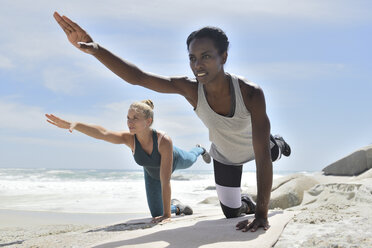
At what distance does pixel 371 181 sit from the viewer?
5.21 meters

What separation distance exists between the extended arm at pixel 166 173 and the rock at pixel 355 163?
22.7ft

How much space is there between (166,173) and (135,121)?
29.0 inches

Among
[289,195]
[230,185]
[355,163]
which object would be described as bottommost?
[289,195]

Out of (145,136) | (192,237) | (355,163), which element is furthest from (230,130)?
(355,163)

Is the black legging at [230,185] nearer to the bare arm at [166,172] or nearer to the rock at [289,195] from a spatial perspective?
the bare arm at [166,172]

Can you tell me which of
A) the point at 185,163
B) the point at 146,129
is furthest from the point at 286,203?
the point at 146,129

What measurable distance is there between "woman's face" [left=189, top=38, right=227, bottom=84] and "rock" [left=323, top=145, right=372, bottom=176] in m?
8.19

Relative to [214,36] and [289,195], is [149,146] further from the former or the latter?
[289,195]

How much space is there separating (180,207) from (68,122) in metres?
2.00

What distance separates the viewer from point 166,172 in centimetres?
461

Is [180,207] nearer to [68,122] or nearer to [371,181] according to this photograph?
[68,122]

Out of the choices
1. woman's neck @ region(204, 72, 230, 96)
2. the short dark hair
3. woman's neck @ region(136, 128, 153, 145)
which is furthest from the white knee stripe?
the short dark hair

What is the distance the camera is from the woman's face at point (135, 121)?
4500 millimetres

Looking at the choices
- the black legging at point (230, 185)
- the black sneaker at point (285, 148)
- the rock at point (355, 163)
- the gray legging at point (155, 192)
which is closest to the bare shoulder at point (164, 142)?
the gray legging at point (155, 192)
